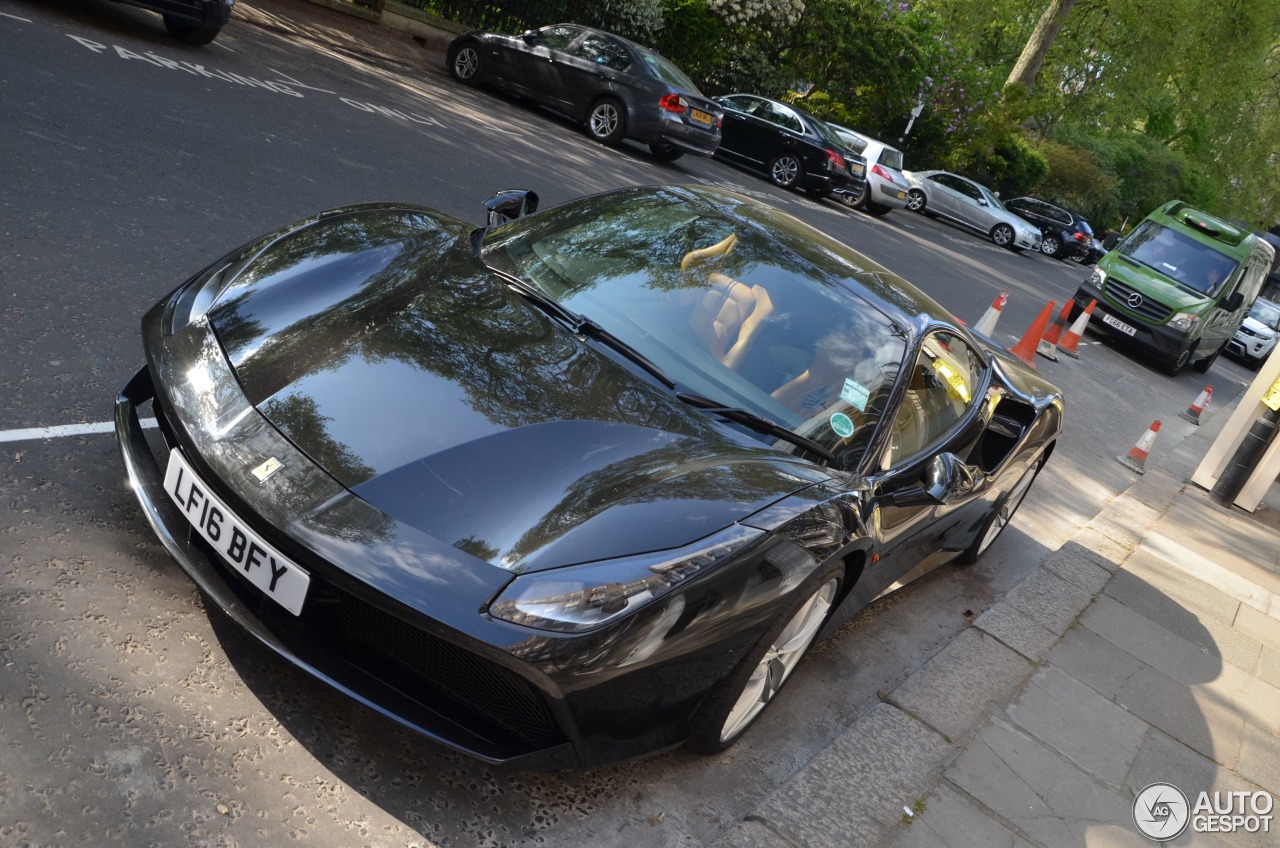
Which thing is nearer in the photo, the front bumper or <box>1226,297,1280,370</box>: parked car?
the front bumper

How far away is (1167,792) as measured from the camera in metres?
4.14

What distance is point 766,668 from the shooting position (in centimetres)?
334

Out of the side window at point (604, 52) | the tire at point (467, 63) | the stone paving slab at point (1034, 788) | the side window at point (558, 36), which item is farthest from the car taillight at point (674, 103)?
the stone paving slab at point (1034, 788)

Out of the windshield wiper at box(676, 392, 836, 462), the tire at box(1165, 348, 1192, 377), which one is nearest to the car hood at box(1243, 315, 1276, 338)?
the tire at box(1165, 348, 1192, 377)

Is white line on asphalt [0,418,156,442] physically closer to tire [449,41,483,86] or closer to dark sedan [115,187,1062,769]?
dark sedan [115,187,1062,769]

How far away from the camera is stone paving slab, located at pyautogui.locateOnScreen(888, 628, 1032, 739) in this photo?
409 cm

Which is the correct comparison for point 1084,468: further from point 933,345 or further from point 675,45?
point 675,45

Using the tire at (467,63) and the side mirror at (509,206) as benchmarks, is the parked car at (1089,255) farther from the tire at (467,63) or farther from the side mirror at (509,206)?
the side mirror at (509,206)

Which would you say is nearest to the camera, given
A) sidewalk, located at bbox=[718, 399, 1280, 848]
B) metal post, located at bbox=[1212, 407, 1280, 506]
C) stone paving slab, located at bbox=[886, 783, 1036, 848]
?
stone paving slab, located at bbox=[886, 783, 1036, 848]

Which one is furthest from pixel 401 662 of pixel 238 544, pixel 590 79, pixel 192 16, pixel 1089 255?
pixel 1089 255

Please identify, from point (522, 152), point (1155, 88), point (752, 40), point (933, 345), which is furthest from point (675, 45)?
point (1155, 88)

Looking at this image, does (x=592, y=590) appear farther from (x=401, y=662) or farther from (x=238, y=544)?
(x=238, y=544)

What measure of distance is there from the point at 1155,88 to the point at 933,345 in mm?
41148

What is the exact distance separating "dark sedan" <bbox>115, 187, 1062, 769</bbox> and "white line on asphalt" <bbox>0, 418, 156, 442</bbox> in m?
0.26
